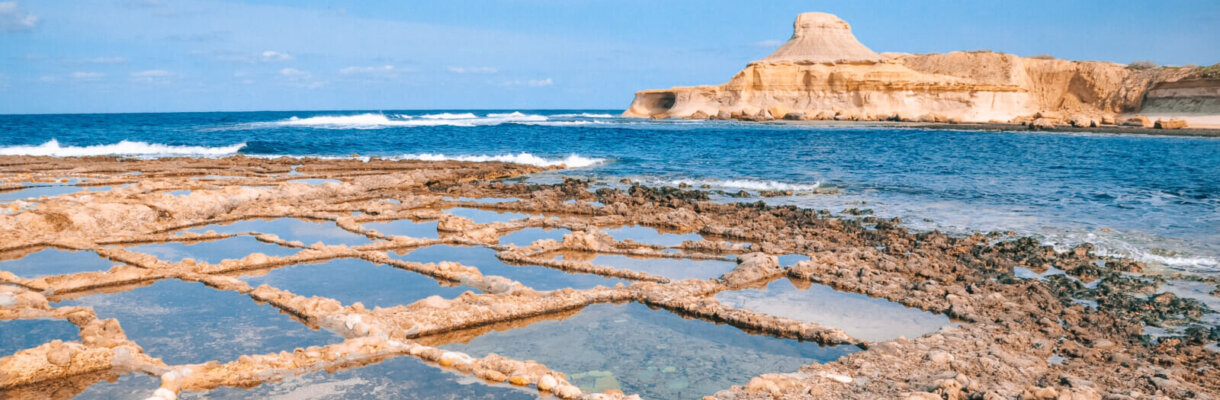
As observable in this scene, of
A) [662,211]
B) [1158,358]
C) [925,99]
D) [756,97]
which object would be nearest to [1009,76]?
[925,99]

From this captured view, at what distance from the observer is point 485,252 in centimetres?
1091

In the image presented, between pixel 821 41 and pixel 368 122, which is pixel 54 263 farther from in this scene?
pixel 821 41

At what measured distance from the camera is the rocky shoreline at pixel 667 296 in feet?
18.6

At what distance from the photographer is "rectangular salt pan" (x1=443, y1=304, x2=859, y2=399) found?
19.6 ft

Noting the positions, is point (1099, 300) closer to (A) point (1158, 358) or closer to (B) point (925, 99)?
(A) point (1158, 358)

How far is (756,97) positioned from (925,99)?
60.7 feet

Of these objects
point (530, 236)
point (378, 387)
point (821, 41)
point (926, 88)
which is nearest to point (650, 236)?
point (530, 236)

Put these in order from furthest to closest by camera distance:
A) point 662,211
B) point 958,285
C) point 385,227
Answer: point 662,211
point 385,227
point 958,285

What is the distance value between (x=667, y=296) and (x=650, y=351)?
158 centimetres

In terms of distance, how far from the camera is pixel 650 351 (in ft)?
21.8

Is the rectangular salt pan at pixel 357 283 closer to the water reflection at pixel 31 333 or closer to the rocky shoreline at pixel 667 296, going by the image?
the rocky shoreline at pixel 667 296

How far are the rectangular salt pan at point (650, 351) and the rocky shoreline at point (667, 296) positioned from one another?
245 millimetres

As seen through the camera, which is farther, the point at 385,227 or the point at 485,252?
the point at 385,227

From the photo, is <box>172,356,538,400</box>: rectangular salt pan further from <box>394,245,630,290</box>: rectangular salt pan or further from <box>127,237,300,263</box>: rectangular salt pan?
<box>127,237,300,263</box>: rectangular salt pan
